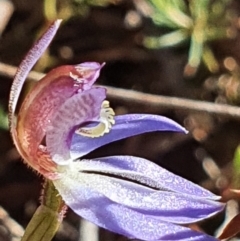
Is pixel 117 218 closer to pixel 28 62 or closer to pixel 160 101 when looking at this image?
pixel 28 62

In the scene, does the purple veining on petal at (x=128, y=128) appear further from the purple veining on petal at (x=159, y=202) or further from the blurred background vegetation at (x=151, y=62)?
the blurred background vegetation at (x=151, y=62)

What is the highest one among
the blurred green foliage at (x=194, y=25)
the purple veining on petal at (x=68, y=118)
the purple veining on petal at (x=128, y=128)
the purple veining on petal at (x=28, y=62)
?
the purple veining on petal at (x=28, y=62)

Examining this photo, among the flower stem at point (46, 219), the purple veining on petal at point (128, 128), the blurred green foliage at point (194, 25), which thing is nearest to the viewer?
the flower stem at point (46, 219)

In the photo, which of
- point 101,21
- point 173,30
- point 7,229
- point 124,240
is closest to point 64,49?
point 101,21

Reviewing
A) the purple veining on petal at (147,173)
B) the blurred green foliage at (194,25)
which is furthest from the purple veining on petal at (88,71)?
the blurred green foliage at (194,25)

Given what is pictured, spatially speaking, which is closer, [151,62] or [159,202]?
[159,202]

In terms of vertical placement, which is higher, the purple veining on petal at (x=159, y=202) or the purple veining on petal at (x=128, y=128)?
the purple veining on petal at (x=128, y=128)

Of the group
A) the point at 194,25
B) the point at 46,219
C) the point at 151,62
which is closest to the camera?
the point at 46,219

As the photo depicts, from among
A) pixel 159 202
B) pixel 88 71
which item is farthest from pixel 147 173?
pixel 88 71

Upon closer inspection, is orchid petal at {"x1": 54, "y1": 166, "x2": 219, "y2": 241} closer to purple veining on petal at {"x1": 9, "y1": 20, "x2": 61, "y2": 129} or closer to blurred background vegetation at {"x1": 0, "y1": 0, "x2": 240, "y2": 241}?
purple veining on petal at {"x1": 9, "y1": 20, "x2": 61, "y2": 129}
